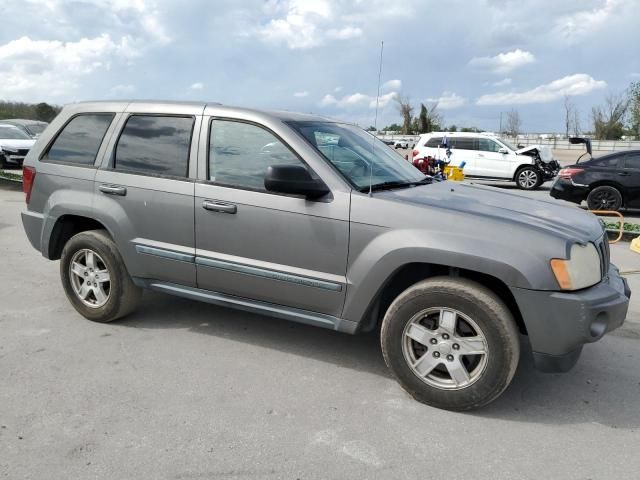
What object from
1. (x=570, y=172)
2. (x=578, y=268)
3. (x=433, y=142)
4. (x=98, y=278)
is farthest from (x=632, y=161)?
(x=98, y=278)

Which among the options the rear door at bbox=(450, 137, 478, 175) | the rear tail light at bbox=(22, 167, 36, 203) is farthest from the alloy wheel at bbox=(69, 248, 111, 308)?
the rear door at bbox=(450, 137, 478, 175)

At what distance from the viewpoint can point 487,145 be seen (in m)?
18.3

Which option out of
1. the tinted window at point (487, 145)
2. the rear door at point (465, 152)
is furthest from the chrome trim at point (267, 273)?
the tinted window at point (487, 145)

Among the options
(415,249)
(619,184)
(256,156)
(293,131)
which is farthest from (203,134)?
(619,184)

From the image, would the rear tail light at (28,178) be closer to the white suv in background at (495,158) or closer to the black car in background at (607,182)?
the black car in background at (607,182)

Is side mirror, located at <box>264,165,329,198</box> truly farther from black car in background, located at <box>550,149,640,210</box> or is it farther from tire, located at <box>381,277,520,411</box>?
black car in background, located at <box>550,149,640,210</box>

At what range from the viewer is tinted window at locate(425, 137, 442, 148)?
18844 millimetres

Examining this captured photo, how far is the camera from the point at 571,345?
299cm

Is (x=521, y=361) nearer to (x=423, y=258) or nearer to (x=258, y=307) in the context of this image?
(x=423, y=258)

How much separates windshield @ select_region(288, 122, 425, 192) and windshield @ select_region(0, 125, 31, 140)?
48.7 ft

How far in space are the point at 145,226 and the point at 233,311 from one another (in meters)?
1.23

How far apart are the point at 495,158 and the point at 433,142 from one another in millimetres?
2196

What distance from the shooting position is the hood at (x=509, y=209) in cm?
319

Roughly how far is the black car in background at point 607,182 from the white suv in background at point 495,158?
589cm
